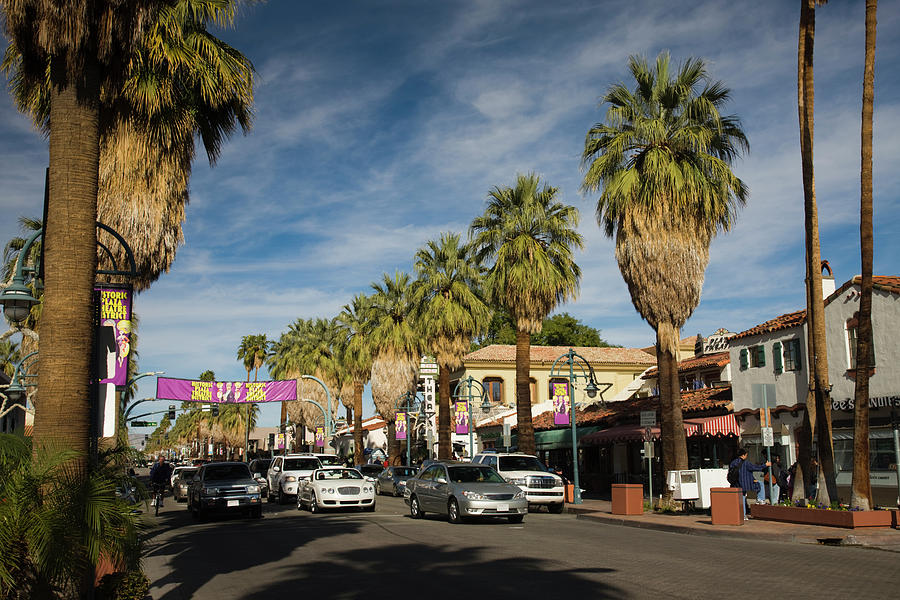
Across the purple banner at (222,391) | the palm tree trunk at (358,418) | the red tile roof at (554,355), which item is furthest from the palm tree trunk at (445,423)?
the red tile roof at (554,355)

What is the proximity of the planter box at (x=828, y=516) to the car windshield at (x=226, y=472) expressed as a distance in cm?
1518

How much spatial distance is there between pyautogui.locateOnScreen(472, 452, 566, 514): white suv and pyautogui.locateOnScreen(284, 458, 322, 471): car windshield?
788 centimetres

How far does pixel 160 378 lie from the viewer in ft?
A: 127

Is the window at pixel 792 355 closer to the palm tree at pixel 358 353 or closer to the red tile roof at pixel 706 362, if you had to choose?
the red tile roof at pixel 706 362

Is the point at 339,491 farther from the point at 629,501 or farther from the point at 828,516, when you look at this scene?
the point at 828,516

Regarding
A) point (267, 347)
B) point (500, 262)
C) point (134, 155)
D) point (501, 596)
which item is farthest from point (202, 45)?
point (267, 347)

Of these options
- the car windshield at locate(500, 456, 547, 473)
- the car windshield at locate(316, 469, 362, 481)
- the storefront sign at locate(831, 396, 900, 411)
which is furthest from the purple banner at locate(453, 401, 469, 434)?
the storefront sign at locate(831, 396, 900, 411)

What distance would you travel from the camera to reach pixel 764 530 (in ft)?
55.3

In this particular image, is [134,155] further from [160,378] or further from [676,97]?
[160,378]

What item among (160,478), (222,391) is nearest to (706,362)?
(222,391)

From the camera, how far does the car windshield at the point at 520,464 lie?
2595 centimetres

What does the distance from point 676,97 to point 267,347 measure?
62.3 metres

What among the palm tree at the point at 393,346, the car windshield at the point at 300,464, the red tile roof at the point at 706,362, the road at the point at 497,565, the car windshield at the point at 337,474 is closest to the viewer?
the road at the point at 497,565

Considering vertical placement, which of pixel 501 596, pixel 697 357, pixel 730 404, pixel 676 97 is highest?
pixel 676 97
